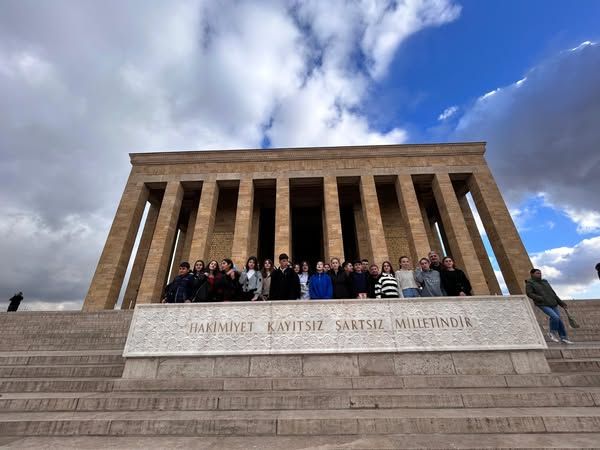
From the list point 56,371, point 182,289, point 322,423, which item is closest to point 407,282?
point 322,423

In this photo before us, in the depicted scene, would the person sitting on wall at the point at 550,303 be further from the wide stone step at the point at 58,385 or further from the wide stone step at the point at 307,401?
the wide stone step at the point at 58,385

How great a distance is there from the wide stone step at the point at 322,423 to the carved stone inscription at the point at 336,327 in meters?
1.57

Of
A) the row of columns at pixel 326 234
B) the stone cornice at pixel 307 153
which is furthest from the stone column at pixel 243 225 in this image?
the stone cornice at pixel 307 153

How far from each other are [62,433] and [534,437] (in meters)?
5.14

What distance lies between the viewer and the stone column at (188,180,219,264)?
1526 centimetres

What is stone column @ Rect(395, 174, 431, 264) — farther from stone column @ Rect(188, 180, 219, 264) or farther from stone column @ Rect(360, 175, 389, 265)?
stone column @ Rect(188, 180, 219, 264)

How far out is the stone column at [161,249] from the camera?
14581mm

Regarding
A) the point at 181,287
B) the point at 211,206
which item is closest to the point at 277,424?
the point at 181,287

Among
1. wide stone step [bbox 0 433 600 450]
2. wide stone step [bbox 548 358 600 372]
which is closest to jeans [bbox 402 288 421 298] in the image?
wide stone step [bbox 548 358 600 372]

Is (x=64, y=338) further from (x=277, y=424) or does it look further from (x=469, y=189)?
(x=469, y=189)

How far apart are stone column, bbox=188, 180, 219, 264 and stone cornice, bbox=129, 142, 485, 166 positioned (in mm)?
2071

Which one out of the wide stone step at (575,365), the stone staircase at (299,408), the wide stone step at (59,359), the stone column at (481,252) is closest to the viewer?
the stone staircase at (299,408)

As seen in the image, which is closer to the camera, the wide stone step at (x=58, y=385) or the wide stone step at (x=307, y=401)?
the wide stone step at (x=307, y=401)

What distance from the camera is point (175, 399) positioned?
3.87 meters
